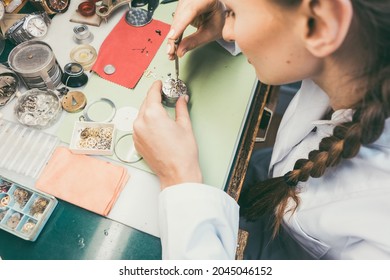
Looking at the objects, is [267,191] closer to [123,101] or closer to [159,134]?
[159,134]

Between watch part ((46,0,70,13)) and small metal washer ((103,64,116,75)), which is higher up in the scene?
watch part ((46,0,70,13))

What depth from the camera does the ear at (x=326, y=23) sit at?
49 cm

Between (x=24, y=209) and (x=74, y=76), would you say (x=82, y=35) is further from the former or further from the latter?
(x=24, y=209)

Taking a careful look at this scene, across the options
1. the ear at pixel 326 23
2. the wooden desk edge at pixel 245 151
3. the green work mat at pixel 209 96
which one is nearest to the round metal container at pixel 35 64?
the green work mat at pixel 209 96

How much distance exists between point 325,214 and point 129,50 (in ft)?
2.62

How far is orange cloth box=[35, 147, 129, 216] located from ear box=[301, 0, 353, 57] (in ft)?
1.93

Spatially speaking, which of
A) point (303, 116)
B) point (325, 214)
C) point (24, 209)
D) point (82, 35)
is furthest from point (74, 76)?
point (325, 214)

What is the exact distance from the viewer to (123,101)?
0.99 metres

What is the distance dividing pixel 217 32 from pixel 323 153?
54 centimetres

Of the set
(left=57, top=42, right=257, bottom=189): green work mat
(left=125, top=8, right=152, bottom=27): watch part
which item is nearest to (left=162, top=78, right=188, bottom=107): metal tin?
(left=57, top=42, right=257, bottom=189): green work mat

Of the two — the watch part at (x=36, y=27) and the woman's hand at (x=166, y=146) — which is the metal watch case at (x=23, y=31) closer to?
the watch part at (x=36, y=27)

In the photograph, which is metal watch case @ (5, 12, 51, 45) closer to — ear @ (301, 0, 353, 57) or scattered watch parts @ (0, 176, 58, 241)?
scattered watch parts @ (0, 176, 58, 241)

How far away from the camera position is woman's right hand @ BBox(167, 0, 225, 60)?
93 cm

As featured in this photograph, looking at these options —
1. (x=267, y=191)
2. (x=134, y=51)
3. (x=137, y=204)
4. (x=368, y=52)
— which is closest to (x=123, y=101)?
(x=134, y=51)
